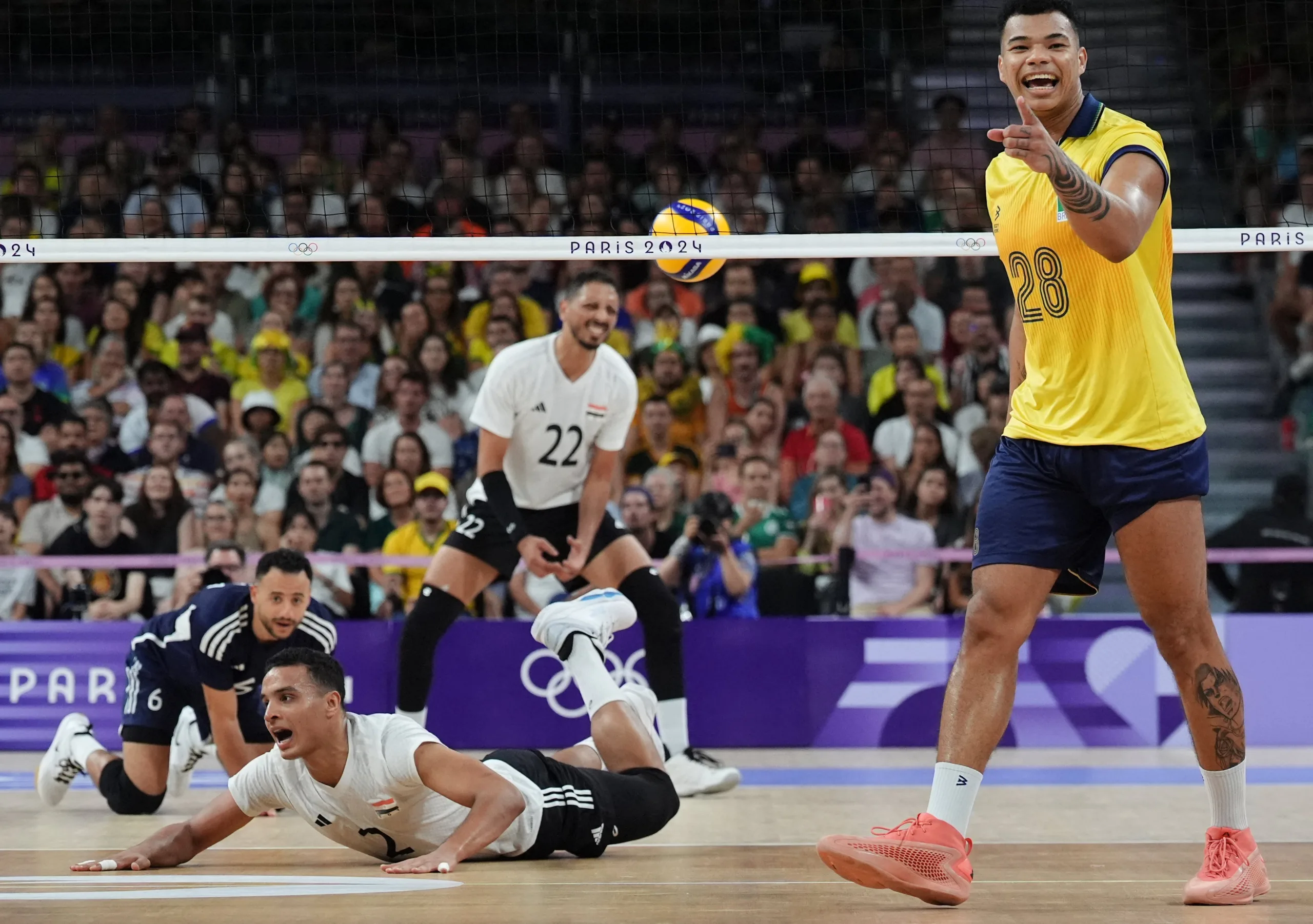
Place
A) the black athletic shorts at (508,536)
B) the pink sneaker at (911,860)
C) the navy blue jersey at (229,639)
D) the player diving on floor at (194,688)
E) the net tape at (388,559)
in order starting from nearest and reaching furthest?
the pink sneaker at (911,860) < the player diving on floor at (194,688) < the navy blue jersey at (229,639) < the black athletic shorts at (508,536) < the net tape at (388,559)

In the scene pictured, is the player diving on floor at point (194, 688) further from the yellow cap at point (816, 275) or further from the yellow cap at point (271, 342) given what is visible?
the yellow cap at point (816, 275)

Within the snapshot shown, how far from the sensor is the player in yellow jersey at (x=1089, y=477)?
14.4 feet

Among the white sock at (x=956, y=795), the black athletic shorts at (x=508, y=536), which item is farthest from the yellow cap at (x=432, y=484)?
the white sock at (x=956, y=795)

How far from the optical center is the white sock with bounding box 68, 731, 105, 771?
7312 mm

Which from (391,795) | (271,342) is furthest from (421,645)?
(271,342)

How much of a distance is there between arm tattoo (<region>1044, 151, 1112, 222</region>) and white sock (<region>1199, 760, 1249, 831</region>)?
1.66 m

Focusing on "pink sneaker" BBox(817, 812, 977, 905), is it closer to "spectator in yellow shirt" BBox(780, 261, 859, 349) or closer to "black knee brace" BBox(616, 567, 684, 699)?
→ "black knee brace" BBox(616, 567, 684, 699)

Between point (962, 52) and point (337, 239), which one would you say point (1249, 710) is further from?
point (962, 52)

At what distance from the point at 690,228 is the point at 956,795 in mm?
4046

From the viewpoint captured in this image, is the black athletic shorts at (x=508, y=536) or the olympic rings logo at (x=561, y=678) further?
the olympic rings logo at (x=561, y=678)

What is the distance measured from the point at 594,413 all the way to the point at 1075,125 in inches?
140

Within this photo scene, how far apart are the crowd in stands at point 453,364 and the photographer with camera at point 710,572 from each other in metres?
0.02

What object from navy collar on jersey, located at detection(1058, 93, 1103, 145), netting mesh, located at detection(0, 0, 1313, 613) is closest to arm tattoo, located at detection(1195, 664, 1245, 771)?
navy collar on jersey, located at detection(1058, 93, 1103, 145)

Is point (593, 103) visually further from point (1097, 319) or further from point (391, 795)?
point (1097, 319)
